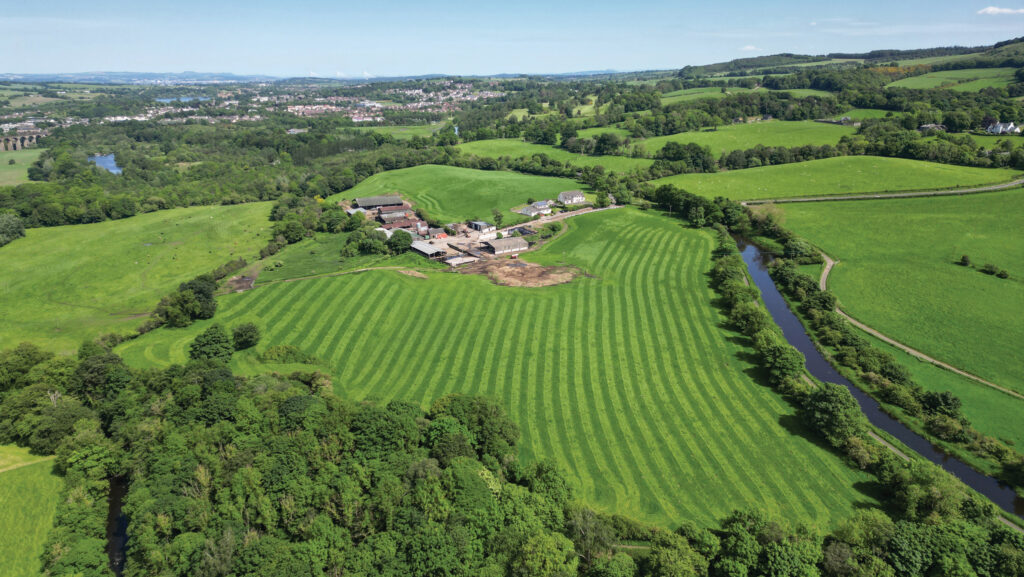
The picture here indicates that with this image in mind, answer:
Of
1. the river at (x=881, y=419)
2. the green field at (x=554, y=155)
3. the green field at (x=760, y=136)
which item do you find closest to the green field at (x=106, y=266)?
the green field at (x=554, y=155)

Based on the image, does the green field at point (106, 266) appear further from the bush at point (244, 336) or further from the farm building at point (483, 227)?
the farm building at point (483, 227)

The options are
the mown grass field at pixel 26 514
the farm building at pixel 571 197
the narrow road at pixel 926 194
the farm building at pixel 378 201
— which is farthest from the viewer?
the farm building at pixel 378 201

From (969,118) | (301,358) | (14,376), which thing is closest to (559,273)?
(301,358)

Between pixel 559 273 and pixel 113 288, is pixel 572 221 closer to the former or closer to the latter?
pixel 559 273

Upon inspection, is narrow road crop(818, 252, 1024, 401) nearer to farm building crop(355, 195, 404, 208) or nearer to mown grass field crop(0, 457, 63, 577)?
mown grass field crop(0, 457, 63, 577)

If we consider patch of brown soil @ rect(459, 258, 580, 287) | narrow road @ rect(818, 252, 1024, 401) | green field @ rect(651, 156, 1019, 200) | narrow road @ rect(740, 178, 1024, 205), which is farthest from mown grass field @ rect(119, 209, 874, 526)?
green field @ rect(651, 156, 1019, 200)

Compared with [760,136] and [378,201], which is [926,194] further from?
[378,201]
